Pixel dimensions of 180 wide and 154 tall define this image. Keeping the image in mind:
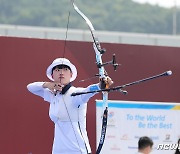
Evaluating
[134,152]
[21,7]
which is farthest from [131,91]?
[21,7]

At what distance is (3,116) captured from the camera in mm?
11406

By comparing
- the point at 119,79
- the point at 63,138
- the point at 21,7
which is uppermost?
the point at 21,7

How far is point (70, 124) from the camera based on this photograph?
8.98 m

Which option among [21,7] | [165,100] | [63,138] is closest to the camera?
[63,138]

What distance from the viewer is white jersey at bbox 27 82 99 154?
8.92 metres

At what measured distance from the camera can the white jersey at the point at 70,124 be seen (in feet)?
29.3

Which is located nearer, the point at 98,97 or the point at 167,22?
the point at 98,97

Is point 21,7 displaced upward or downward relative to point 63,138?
upward

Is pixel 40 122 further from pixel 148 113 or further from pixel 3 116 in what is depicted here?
pixel 148 113

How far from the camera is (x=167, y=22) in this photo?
80.1 metres

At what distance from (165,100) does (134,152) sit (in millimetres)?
1164

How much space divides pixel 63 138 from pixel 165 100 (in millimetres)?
3534

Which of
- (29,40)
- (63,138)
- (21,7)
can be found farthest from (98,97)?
(21,7)

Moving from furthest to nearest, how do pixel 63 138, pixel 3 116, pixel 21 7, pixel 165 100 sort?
pixel 21 7 < pixel 165 100 < pixel 3 116 < pixel 63 138
